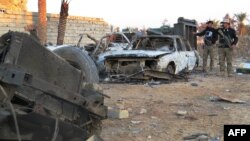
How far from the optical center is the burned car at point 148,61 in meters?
13.0

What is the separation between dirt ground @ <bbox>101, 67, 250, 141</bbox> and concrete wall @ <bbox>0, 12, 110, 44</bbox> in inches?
367

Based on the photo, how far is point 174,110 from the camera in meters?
8.25

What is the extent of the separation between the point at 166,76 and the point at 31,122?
10.1 m

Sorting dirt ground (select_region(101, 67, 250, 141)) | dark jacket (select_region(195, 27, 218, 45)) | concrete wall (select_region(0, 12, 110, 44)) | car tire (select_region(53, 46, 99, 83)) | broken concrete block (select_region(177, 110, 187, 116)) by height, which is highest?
concrete wall (select_region(0, 12, 110, 44))

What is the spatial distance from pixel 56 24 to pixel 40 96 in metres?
19.0

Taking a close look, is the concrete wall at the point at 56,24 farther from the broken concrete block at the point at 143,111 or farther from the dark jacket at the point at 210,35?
the broken concrete block at the point at 143,111

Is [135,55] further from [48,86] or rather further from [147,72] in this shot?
[48,86]

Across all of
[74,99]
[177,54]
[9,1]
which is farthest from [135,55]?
[9,1]

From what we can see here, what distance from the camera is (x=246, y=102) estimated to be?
9414 mm

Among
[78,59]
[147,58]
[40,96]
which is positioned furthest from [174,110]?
[147,58]

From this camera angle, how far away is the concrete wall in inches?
796

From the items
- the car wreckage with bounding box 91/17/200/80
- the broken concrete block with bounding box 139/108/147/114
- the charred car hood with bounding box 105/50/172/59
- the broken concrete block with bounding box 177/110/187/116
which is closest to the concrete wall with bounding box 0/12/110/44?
the car wreckage with bounding box 91/17/200/80

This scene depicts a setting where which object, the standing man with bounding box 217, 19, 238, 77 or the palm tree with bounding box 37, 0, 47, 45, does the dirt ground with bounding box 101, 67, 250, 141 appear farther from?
the palm tree with bounding box 37, 0, 47, 45

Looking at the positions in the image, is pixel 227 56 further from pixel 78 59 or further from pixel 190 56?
pixel 78 59
